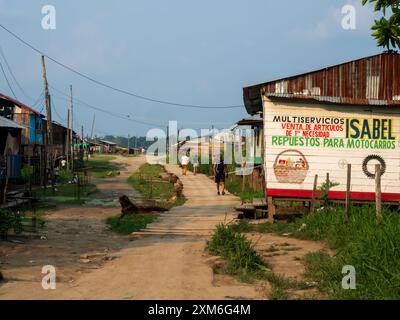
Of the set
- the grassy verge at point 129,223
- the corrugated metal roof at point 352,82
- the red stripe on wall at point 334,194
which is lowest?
the grassy verge at point 129,223

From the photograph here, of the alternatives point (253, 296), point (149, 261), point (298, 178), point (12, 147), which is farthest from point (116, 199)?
point (253, 296)

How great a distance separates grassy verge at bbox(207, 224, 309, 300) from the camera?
752 centimetres

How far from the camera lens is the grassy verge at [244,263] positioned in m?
7.52

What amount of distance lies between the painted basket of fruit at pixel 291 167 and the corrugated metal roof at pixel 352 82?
65.2 inches

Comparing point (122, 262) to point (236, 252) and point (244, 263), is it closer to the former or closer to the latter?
point (236, 252)

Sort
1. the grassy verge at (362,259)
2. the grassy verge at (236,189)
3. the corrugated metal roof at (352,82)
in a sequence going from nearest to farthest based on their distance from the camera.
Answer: the grassy verge at (362,259), the corrugated metal roof at (352,82), the grassy verge at (236,189)

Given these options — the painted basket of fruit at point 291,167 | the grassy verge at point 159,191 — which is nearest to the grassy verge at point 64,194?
the grassy verge at point 159,191

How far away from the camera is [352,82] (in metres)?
14.4

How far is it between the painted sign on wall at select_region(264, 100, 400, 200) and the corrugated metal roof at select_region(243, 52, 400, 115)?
1.07 ft

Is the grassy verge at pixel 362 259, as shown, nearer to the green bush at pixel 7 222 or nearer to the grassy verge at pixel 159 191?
the green bush at pixel 7 222

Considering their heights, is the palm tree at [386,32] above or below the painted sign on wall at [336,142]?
above
